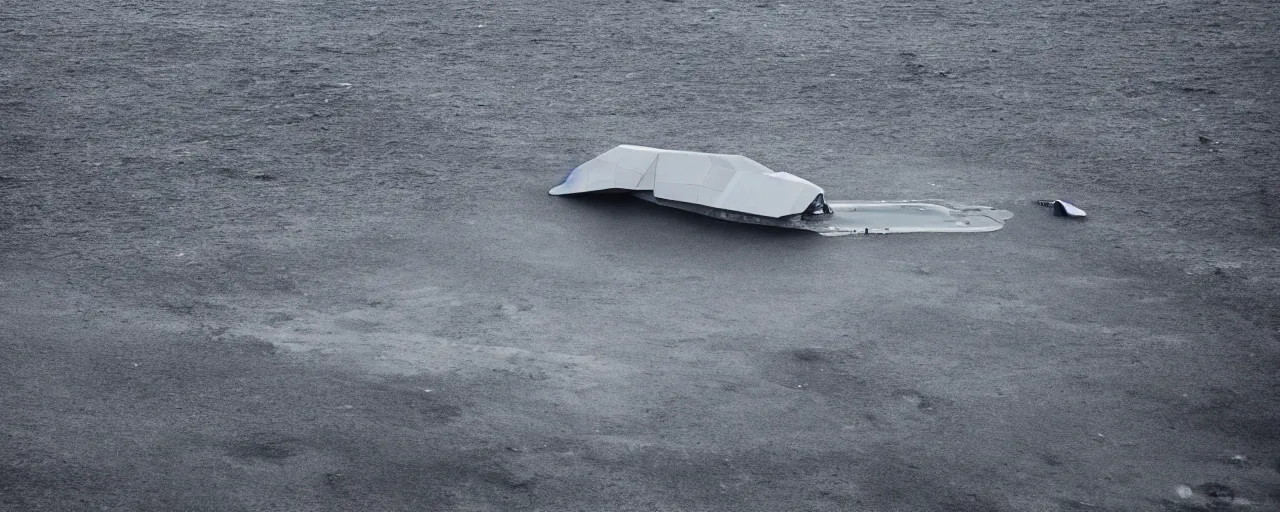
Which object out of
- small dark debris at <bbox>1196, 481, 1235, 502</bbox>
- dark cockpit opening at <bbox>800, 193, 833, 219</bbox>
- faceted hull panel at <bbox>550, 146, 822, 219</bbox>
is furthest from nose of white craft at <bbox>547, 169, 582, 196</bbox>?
small dark debris at <bbox>1196, 481, 1235, 502</bbox>

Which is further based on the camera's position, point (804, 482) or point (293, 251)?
point (293, 251)

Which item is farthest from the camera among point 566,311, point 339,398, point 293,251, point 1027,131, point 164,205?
point 1027,131

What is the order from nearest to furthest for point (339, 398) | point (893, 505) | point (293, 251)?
point (893, 505), point (339, 398), point (293, 251)

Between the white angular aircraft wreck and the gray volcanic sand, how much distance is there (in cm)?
17

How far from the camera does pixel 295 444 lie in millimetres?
5941

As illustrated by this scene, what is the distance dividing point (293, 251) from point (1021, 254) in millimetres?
5613

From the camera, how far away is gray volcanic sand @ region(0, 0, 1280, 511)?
5.91 meters

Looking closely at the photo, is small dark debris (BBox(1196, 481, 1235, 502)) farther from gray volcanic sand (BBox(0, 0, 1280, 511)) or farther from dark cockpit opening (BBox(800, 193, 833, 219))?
dark cockpit opening (BBox(800, 193, 833, 219))

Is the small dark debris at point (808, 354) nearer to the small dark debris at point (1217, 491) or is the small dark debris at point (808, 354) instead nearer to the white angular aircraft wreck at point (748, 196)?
Answer: the white angular aircraft wreck at point (748, 196)

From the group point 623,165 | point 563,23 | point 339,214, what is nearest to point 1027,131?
point 623,165

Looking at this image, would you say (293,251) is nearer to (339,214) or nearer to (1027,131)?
(339,214)

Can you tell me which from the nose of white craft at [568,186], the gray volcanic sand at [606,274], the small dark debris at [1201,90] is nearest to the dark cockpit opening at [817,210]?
the gray volcanic sand at [606,274]

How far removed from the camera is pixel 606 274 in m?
8.14

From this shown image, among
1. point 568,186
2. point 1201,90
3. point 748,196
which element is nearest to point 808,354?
point 748,196
